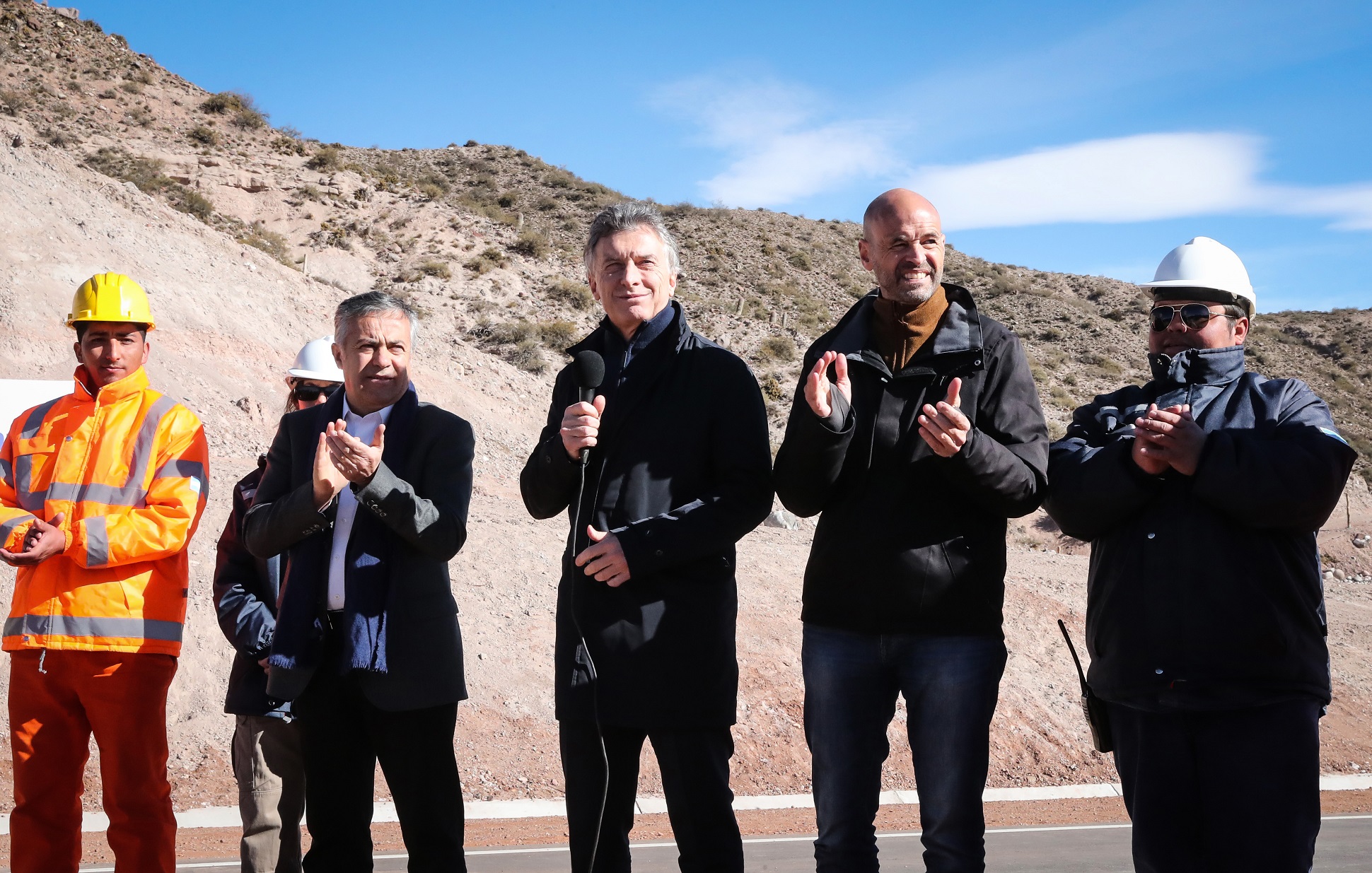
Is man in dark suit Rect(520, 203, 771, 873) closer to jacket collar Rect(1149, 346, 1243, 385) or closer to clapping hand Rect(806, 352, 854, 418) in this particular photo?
clapping hand Rect(806, 352, 854, 418)

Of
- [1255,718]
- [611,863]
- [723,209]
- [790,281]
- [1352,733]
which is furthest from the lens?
[723,209]

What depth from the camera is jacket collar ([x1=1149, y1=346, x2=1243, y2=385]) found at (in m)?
3.50

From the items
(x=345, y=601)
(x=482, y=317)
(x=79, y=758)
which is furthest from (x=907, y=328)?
(x=482, y=317)

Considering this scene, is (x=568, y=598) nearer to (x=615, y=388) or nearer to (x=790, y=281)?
(x=615, y=388)

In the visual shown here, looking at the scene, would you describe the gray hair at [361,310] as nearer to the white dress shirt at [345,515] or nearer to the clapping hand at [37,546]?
the white dress shirt at [345,515]

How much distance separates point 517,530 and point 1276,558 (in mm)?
10029

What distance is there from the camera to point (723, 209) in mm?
53812

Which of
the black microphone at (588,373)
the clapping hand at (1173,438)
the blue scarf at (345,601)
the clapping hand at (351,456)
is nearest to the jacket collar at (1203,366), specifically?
the clapping hand at (1173,438)

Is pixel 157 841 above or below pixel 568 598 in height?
below

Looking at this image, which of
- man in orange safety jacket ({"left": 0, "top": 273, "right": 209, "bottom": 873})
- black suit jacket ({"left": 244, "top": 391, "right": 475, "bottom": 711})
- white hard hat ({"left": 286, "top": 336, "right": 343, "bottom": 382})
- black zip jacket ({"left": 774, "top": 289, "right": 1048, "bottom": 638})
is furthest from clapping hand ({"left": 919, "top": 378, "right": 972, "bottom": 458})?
white hard hat ({"left": 286, "top": 336, "right": 343, "bottom": 382})

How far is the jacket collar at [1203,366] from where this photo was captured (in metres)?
3.50

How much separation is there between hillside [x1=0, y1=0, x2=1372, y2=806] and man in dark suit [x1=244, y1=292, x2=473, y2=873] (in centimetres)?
460

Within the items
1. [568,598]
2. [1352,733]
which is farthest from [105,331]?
[1352,733]

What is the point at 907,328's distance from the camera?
3.69 m
